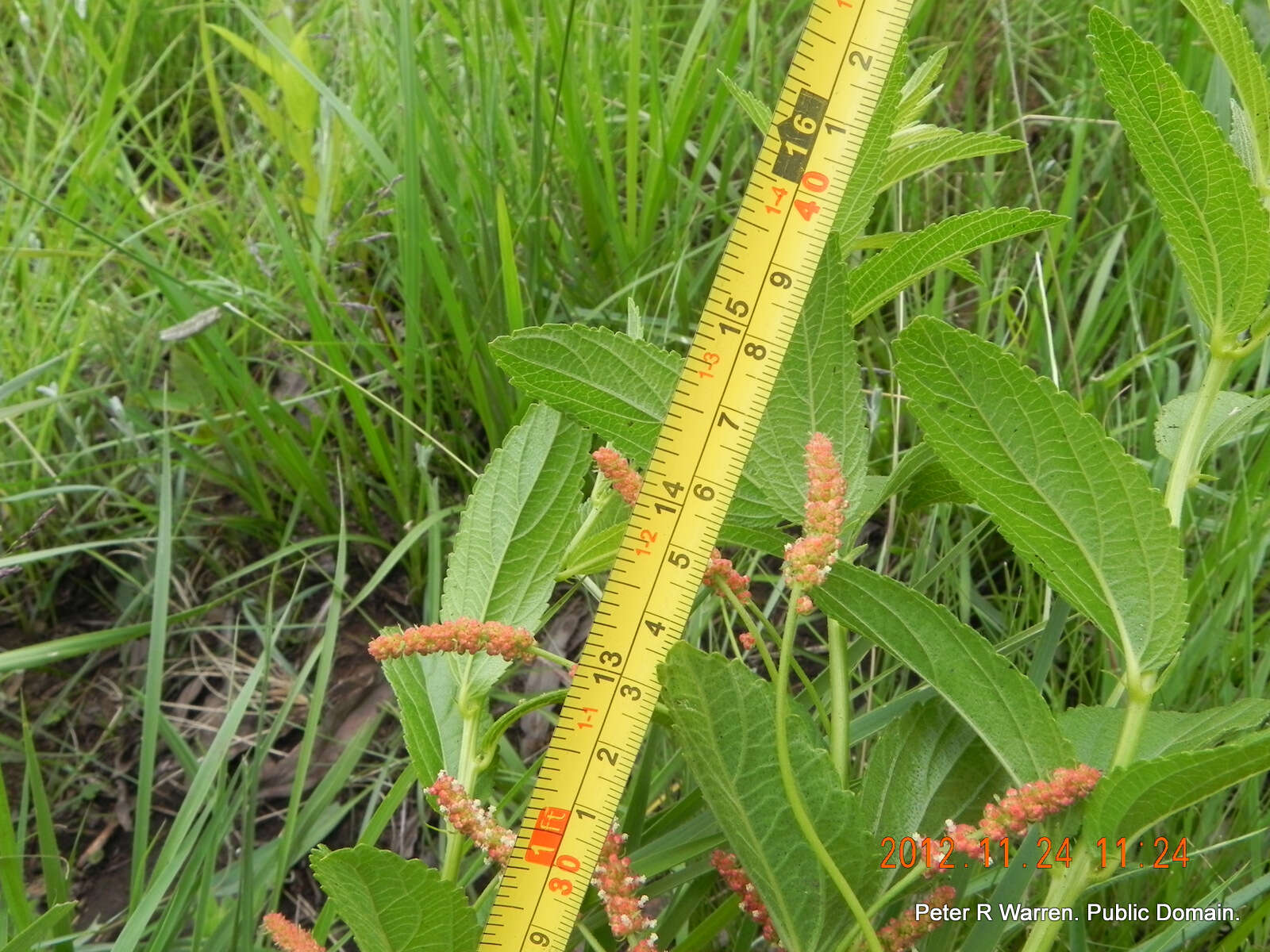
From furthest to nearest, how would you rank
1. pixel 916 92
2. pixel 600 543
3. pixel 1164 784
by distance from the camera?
pixel 916 92 < pixel 600 543 < pixel 1164 784

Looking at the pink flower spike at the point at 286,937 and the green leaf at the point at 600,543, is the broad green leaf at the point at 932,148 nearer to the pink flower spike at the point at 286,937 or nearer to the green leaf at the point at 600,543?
the green leaf at the point at 600,543

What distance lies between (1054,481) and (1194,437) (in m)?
0.19

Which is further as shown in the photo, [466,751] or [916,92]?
[916,92]

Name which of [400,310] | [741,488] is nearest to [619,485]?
[741,488]

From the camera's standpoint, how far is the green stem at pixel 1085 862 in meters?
0.81

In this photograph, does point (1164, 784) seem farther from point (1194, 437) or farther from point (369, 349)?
point (369, 349)

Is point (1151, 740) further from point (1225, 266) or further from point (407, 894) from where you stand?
point (407, 894)

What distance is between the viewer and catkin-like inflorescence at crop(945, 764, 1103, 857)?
79 centimetres

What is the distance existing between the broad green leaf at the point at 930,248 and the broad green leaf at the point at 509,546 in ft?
0.96

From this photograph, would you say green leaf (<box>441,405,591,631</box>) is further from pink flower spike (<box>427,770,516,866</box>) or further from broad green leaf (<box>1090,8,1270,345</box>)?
broad green leaf (<box>1090,8,1270,345</box>)

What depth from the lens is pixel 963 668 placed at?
844 mm

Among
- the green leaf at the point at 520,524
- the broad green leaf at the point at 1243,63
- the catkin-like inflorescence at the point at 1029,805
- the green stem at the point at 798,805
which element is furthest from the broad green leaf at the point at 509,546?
the broad green leaf at the point at 1243,63

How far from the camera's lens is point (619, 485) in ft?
3.16

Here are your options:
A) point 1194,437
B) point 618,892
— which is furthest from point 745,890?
point 1194,437
